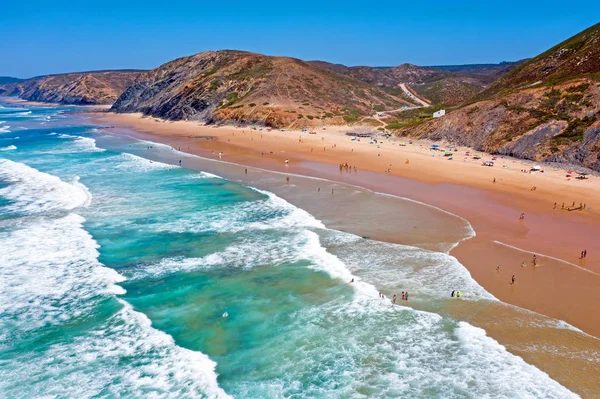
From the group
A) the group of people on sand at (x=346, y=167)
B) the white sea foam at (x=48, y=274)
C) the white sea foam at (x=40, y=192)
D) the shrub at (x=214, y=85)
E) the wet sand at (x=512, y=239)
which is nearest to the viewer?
the wet sand at (x=512, y=239)

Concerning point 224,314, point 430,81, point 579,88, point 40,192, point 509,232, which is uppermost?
point 430,81

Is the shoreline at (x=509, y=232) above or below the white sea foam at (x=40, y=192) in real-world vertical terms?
above

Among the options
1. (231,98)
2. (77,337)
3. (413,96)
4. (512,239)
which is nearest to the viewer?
(77,337)

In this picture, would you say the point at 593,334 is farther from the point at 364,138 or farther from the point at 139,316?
the point at 364,138

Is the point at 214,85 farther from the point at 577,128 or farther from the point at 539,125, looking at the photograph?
the point at 577,128

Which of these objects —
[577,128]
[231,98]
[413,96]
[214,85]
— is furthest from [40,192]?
[413,96]

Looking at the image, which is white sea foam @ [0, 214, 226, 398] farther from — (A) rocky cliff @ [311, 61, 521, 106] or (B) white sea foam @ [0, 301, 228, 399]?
(A) rocky cliff @ [311, 61, 521, 106]

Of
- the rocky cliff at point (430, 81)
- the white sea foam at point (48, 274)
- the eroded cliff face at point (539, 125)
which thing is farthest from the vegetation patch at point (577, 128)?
the rocky cliff at point (430, 81)

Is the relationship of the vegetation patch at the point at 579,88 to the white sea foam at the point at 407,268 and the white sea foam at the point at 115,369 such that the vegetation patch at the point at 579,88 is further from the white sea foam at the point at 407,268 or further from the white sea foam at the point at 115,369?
the white sea foam at the point at 115,369
